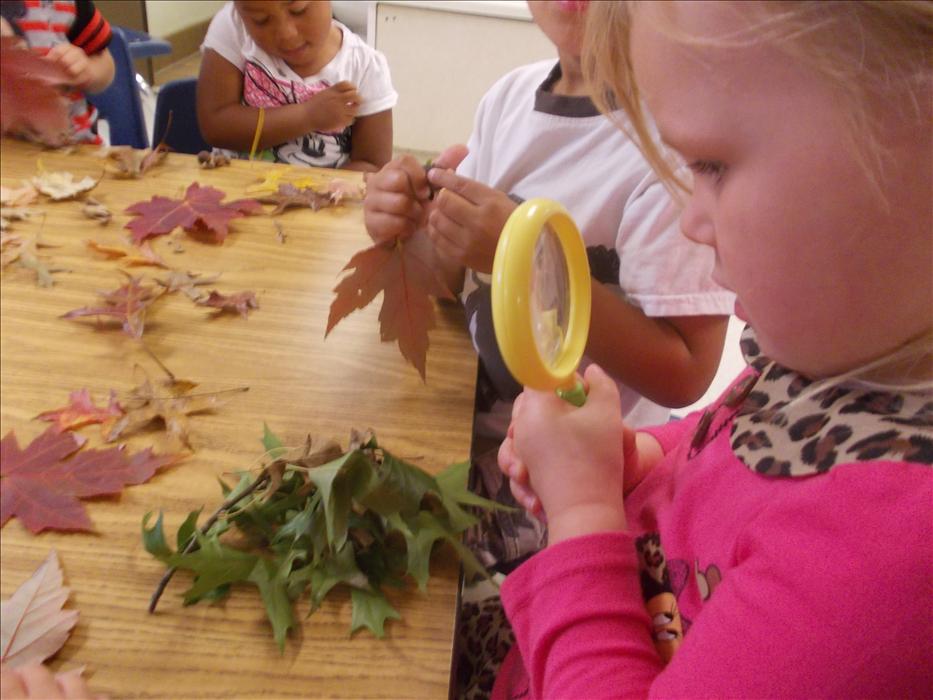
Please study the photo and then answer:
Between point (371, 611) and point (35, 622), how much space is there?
227 mm

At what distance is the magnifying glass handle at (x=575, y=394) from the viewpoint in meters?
0.56

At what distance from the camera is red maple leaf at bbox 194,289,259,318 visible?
83 centimetres

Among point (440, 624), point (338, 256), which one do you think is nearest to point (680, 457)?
point (440, 624)

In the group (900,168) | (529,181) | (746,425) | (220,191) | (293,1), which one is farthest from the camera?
(293,1)

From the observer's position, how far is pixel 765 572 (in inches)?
16.2

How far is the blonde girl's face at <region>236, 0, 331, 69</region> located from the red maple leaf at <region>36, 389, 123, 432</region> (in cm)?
81

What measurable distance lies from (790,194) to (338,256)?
68 centimetres

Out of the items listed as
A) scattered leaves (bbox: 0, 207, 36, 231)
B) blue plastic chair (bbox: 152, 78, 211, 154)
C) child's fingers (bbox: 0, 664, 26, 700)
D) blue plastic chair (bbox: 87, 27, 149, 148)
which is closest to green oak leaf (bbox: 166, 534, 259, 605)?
child's fingers (bbox: 0, 664, 26, 700)

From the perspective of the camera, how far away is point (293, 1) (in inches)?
47.3

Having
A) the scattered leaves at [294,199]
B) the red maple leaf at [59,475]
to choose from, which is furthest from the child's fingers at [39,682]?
the scattered leaves at [294,199]

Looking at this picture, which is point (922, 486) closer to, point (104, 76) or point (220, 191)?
point (220, 191)

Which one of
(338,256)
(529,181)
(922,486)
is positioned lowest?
(338,256)

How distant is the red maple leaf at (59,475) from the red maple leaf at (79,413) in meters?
0.02

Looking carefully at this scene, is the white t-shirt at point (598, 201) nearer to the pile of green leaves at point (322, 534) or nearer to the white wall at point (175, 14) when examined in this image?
the pile of green leaves at point (322, 534)
